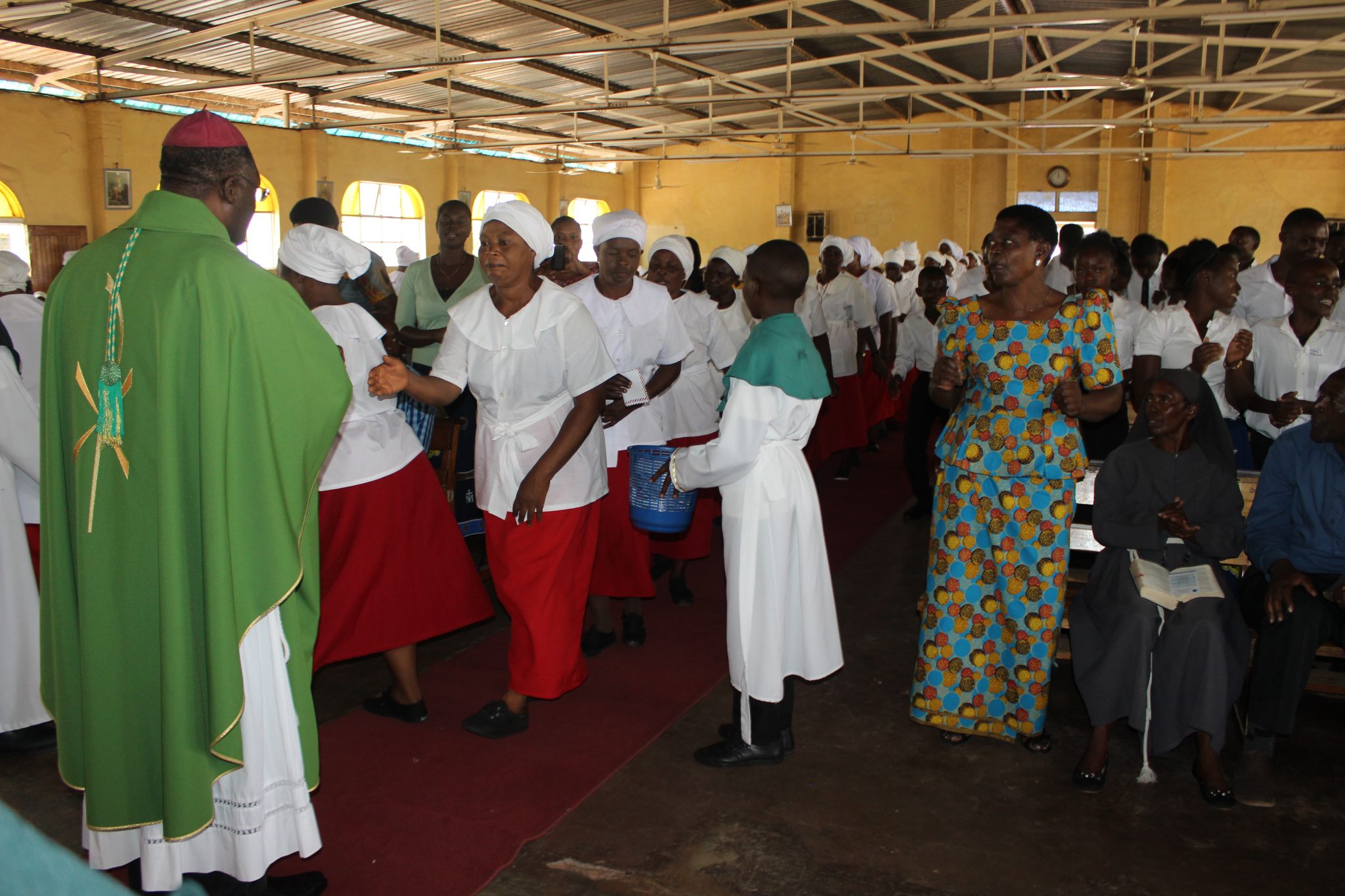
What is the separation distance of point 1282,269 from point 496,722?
487 cm

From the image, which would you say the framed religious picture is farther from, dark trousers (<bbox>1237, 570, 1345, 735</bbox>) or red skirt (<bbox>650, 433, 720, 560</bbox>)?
dark trousers (<bbox>1237, 570, 1345, 735</bbox>)

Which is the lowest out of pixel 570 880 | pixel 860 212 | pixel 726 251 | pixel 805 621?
pixel 570 880

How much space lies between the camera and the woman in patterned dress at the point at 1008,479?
3438 mm

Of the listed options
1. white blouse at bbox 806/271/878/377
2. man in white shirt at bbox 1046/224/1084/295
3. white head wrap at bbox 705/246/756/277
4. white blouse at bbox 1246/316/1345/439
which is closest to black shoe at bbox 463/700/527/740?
→ white head wrap at bbox 705/246/756/277

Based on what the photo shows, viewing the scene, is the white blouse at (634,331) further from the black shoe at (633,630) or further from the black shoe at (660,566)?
the black shoe at (660,566)

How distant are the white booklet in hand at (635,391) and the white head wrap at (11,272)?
254 centimetres

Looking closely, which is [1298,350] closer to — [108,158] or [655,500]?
[655,500]

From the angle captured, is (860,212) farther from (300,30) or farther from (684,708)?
(684,708)

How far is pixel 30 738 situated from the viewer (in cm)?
366

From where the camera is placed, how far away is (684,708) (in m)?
4.04

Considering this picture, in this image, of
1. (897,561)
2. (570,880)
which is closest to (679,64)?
(897,561)

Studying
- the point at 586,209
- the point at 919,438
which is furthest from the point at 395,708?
the point at 586,209

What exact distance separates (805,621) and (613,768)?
806mm

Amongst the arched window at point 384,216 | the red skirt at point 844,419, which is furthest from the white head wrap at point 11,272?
the arched window at point 384,216
